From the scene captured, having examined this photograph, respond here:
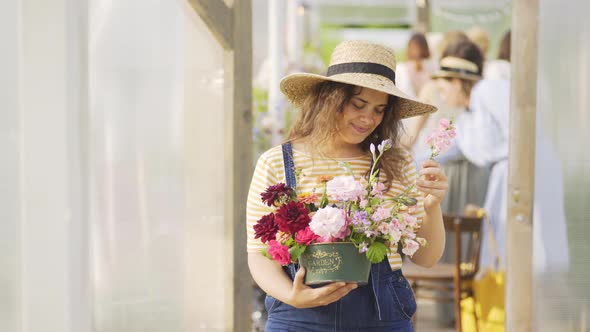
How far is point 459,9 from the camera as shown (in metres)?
8.17

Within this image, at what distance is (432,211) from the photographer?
203 centimetres

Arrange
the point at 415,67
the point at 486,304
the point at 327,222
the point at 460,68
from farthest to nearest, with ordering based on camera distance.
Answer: the point at 415,67, the point at 460,68, the point at 486,304, the point at 327,222

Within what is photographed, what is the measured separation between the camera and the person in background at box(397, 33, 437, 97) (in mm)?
6301

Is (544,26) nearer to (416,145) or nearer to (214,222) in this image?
(214,222)

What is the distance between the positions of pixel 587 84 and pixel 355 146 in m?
1.77

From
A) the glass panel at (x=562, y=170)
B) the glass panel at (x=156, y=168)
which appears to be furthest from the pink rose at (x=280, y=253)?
the glass panel at (x=562, y=170)

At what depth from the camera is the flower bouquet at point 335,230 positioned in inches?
69.0

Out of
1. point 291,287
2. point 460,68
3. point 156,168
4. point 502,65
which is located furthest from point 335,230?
point 502,65

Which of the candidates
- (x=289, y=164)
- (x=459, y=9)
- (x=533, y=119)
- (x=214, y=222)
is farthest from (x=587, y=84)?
(x=459, y=9)

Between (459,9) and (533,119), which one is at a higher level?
(459,9)

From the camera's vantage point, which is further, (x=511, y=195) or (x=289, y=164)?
(x=511, y=195)

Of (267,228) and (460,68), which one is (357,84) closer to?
(267,228)

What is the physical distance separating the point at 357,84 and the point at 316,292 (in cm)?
51

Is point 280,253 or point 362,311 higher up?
point 280,253
